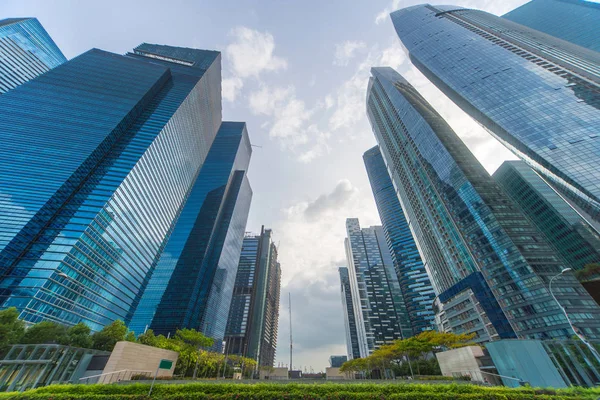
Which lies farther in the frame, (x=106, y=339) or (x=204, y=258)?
(x=204, y=258)

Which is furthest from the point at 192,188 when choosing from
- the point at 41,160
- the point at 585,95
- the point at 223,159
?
the point at 585,95

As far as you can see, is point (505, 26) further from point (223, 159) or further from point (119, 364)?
point (119, 364)

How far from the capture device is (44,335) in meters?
33.4

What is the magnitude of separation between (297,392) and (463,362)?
22564mm

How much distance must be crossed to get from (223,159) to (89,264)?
323ft

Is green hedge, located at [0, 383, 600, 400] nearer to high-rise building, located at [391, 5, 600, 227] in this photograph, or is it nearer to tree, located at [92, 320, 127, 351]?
tree, located at [92, 320, 127, 351]

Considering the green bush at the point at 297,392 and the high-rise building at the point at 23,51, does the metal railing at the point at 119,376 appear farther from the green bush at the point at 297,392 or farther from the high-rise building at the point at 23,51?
the high-rise building at the point at 23,51

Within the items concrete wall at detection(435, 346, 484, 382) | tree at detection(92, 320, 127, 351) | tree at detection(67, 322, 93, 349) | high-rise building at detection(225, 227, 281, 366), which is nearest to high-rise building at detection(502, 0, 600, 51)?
concrete wall at detection(435, 346, 484, 382)

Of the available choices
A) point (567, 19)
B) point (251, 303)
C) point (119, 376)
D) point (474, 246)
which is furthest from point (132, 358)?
point (567, 19)

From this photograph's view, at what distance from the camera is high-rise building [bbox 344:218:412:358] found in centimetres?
15162

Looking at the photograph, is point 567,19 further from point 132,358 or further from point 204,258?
point 204,258

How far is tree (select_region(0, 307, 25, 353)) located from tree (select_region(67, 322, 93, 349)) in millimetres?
6095

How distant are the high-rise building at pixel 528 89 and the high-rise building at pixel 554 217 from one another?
34.6 meters

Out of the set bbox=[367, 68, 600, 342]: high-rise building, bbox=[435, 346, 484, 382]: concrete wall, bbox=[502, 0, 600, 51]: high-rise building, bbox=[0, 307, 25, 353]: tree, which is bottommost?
bbox=[435, 346, 484, 382]: concrete wall
